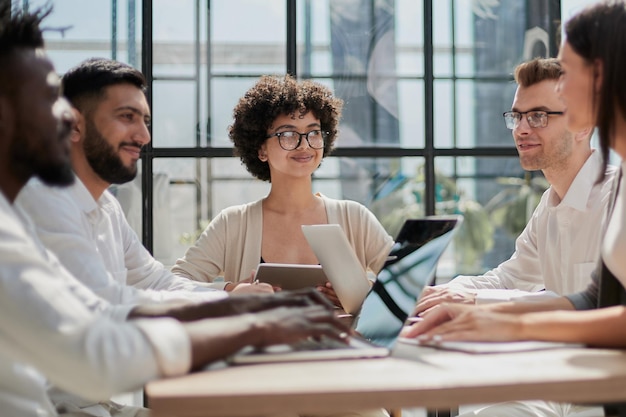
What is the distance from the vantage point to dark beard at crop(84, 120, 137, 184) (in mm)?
2674

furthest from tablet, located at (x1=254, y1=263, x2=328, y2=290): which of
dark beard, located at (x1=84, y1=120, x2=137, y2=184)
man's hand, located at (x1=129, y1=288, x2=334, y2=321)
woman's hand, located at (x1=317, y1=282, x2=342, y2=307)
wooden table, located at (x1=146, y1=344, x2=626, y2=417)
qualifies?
wooden table, located at (x1=146, y1=344, x2=626, y2=417)

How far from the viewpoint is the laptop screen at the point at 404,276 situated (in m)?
1.82

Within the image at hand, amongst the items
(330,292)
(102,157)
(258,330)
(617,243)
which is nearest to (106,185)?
(102,157)

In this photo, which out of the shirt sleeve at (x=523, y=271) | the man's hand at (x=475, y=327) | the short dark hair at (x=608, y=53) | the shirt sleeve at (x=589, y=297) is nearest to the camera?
→ the man's hand at (x=475, y=327)

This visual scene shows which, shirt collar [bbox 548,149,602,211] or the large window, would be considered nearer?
shirt collar [bbox 548,149,602,211]

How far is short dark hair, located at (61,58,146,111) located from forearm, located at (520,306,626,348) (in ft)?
5.70

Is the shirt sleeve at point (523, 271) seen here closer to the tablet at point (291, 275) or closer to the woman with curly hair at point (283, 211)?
the woman with curly hair at point (283, 211)

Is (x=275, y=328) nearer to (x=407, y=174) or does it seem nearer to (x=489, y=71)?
(x=407, y=174)

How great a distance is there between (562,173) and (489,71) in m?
2.44

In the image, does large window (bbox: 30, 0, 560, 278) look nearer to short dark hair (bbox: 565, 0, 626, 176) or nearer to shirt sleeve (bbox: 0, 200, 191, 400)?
short dark hair (bbox: 565, 0, 626, 176)

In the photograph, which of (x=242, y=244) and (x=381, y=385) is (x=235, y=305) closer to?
(x=381, y=385)

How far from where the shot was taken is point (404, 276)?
1956 mm

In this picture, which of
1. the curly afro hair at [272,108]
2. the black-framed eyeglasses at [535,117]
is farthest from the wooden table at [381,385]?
the curly afro hair at [272,108]

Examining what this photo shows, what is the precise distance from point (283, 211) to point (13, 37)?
1.85 metres
